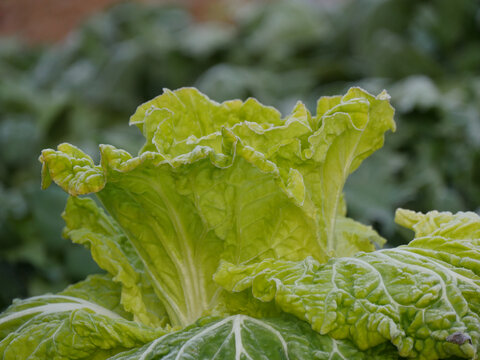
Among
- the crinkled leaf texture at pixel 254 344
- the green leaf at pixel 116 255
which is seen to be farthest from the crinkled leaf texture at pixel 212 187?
the crinkled leaf texture at pixel 254 344

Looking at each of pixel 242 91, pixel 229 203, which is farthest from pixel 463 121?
pixel 229 203

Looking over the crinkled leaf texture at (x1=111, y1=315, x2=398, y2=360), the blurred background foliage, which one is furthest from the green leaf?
the blurred background foliage

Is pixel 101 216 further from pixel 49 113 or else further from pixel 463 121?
pixel 49 113

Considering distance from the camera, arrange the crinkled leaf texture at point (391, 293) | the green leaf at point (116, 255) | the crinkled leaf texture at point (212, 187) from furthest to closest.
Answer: the green leaf at point (116, 255) < the crinkled leaf texture at point (212, 187) < the crinkled leaf texture at point (391, 293)

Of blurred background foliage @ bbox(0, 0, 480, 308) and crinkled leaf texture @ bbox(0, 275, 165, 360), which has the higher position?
blurred background foliage @ bbox(0, 0, 480, 308)

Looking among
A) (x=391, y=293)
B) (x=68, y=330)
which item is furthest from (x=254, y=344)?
(x=68, y=330)

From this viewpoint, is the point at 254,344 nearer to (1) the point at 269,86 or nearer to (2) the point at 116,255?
(2) the point at 116,255

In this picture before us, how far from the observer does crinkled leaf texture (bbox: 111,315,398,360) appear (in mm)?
1347

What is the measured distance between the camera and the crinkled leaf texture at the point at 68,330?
154 centimetres

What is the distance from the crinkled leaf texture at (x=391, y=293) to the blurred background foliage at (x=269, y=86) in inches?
62.4

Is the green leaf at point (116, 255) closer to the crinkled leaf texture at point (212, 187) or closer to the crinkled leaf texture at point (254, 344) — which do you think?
the crinkled leaf texture at point (212, 187)

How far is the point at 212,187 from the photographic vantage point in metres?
1.55

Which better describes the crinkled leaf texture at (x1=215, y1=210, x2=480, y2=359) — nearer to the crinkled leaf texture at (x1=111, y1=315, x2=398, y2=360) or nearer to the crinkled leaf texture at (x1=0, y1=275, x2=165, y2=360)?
the crinkled leaf texture at (x1=111, y1=315, x2=398, y2=360)

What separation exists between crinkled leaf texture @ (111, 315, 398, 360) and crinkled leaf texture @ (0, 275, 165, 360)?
0.09 m
